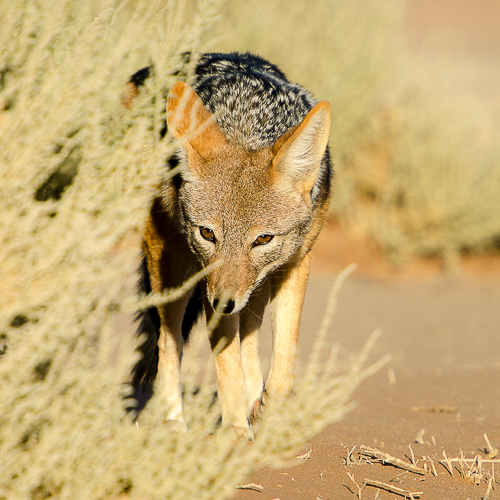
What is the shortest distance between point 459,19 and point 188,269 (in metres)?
45.1

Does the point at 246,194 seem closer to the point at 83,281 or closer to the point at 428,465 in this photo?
the point at 83,281

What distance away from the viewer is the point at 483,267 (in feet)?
37.6

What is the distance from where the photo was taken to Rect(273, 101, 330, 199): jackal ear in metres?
3.08

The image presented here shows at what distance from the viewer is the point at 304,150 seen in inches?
127

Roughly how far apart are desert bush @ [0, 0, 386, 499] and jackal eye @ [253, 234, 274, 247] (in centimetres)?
74

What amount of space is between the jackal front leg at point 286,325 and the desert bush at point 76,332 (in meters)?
0.99

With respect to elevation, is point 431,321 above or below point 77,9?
below

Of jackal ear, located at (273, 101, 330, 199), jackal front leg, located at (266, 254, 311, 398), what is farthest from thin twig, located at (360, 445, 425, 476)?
jackal ear, located at (273, 101, 330, 199)

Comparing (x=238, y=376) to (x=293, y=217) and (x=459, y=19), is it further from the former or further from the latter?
(x=459, y=19)

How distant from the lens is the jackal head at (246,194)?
3.10 meters

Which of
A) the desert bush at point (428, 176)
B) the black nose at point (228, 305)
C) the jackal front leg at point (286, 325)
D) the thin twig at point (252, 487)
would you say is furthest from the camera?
the desert bush at point (428, 176)

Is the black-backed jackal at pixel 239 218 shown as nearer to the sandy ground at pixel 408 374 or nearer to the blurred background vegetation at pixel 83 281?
the blurred background vegetation at pixel 83 281

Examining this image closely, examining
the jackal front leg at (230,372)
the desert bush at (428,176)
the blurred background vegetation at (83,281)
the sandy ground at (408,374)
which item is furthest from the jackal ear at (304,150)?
the desert bush at (428,176)

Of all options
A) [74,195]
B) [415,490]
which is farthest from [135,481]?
[415,490]
